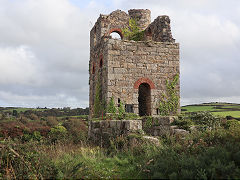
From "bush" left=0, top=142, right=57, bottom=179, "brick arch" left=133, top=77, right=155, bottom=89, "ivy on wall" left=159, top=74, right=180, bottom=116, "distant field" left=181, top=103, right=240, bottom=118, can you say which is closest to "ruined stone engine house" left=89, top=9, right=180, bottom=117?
"brick arch" left=133, top=77, right=155, bottom=89

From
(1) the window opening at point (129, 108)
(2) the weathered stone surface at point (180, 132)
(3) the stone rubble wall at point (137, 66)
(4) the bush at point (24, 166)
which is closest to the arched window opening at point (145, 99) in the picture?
(3) the stone rubble wall at point (137, 66)

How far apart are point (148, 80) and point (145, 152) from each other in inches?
293

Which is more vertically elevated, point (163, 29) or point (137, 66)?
point (163, 29)

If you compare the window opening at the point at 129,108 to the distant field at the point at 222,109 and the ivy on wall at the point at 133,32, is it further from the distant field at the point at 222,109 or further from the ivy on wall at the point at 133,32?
the distant field at the point at 222,109

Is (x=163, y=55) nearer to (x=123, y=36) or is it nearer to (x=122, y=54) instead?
(x=122, y=54)

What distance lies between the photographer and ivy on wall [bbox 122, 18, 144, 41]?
18486mm

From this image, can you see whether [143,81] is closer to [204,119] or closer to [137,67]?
[137,67]

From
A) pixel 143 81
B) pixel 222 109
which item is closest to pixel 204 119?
pixel 143 81

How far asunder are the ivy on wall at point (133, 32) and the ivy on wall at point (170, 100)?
530 cm

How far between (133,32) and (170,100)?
281 inches

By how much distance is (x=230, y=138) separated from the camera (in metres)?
5.63

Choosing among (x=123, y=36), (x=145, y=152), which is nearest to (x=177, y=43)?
(x=123, y=36)

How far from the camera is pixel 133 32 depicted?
19047 mm

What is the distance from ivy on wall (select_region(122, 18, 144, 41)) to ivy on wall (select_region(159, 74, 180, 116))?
5.30m
